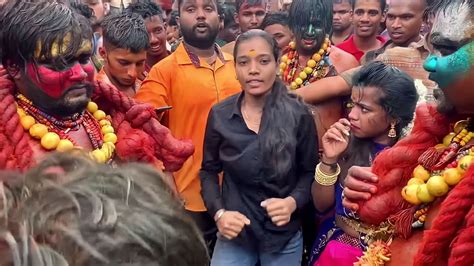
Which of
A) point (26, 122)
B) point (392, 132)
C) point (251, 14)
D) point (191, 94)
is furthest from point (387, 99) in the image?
point (251, 14)

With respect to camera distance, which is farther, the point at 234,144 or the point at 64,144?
the point at 234,144

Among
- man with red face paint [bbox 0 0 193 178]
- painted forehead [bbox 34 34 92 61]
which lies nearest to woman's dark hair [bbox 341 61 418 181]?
man with red face paint [bbox 0 0 193 178]

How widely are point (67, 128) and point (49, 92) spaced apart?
0.55 feet

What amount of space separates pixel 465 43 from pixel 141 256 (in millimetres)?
1159

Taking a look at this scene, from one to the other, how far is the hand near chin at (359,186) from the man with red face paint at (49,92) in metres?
0.80

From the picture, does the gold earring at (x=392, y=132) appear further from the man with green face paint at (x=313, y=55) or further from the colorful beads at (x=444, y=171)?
the colorful beads at (x=444, y=171)

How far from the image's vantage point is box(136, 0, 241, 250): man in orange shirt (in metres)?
3.40

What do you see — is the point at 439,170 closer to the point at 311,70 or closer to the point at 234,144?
the point at 234,144

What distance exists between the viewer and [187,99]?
3449mm

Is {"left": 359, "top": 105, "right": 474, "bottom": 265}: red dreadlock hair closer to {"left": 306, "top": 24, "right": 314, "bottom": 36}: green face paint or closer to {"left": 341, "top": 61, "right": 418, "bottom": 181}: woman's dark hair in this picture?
{"left": 341, "top": 61, "right": 418, "bottom": 181}: woman's dark hair

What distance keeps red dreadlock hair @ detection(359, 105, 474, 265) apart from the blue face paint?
177 mm

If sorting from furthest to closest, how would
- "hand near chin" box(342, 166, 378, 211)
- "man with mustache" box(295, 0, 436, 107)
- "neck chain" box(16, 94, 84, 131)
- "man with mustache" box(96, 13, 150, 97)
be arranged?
"man with mustache" box(96, 13, 150, 97) → "man with mustache" box(295, 0, 436, 107) → "neck chain" box(16, 94, 84, 131) → "hand near chin" box(342, 166, 378, 211)

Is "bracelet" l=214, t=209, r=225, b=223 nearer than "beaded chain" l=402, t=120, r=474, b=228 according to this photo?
No

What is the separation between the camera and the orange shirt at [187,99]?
3416 mm
